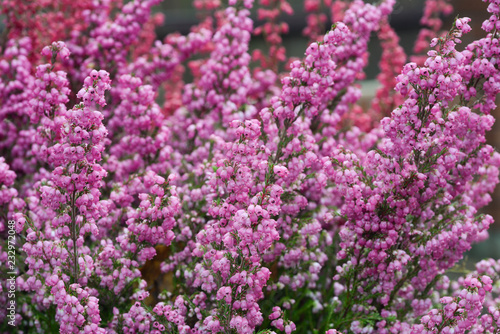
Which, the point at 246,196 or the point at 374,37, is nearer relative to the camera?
the point at 246,196

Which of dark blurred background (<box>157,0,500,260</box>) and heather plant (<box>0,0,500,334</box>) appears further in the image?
dark blurred background (<box>157,0,500,260</box>)

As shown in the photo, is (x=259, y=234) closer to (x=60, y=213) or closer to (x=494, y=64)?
(x=60, y=213)

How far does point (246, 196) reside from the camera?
1548mm

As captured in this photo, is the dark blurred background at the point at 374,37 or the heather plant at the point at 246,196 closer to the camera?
the heather plant at the point at 246,196

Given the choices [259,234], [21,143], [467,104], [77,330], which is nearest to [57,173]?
[77,330]

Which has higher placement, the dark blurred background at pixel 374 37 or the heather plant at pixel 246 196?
the dark blurred background at pixel 374 37

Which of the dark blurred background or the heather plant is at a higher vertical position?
the dark blurred background

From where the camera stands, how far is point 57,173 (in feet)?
4.94

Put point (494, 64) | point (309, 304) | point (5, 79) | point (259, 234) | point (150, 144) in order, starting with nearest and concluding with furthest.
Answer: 1. point (259, 234)
2. point (494, 64)
3. point (309, 304)
4. point (150, 144)
5. point (5, 79)

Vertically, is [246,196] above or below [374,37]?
below

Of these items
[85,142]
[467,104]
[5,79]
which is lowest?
[85,142]

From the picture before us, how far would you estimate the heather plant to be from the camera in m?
1.52

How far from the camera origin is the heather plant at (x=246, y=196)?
1.52 m

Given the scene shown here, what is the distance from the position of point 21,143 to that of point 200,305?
3.26 ft
